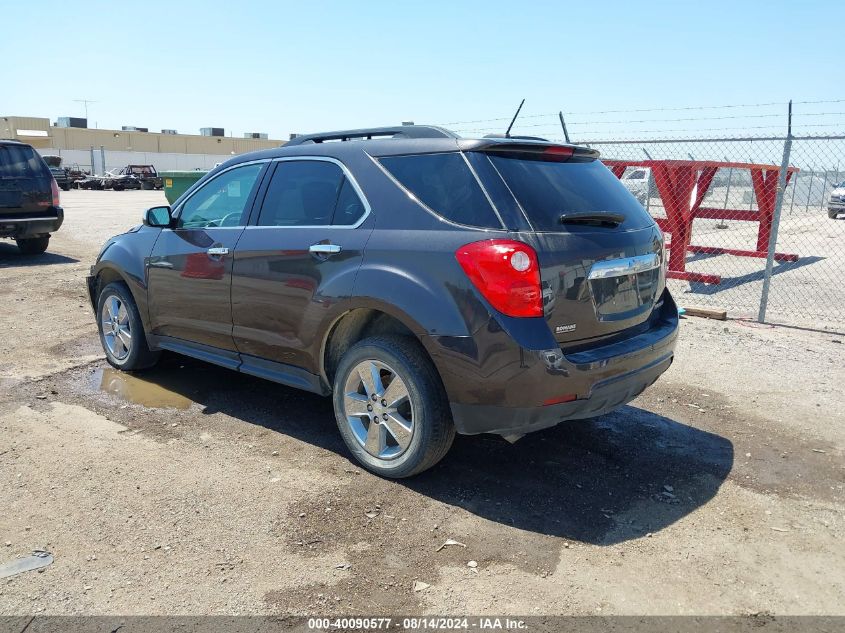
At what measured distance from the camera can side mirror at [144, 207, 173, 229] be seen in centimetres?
512

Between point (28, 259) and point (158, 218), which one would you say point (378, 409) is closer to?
point (158, 218)

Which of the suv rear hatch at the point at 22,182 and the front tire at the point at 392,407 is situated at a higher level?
the suv rear hatch at the point at 22,182

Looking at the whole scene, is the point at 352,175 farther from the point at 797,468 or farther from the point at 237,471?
the point at 797,468

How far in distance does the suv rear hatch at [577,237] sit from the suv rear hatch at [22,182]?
10.3 metres

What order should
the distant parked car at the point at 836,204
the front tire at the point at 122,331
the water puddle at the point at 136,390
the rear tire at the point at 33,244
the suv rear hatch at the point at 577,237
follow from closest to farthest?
the suv rear hatch at the point at 577,237, the water puddle at the point at 136,390, the front tire at the point at 122,331, the rear tire at the point at 33,244, the distant parked car at the point at 836,204

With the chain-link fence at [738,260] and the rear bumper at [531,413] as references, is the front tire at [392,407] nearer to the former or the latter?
the rear bumper at [531,413]

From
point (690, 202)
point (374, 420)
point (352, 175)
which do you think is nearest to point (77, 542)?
point (374, 420)

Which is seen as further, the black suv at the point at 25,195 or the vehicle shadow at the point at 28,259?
the vehicle shadow at the point at 28,259

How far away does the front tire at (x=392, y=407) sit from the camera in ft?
Answer: 11.6

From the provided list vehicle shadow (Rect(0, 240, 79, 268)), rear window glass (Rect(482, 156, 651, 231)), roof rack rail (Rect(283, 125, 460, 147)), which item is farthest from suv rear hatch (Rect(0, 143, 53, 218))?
rear window glass (Rect(482, 156, 651, 231))

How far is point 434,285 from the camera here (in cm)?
342

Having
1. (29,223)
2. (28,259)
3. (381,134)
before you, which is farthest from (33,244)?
(381,134)

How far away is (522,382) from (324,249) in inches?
55.5

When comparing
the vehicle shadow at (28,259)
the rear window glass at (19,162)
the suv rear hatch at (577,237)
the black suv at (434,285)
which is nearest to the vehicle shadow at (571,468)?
the black suv at (434,285)
